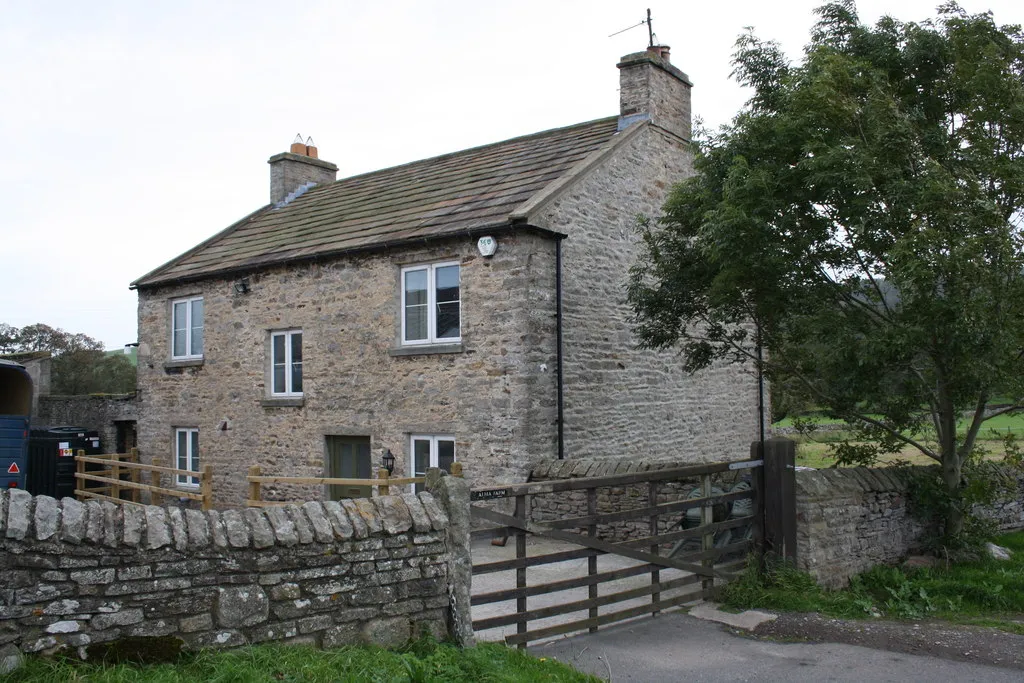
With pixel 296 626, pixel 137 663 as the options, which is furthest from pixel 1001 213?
pixel 137 663

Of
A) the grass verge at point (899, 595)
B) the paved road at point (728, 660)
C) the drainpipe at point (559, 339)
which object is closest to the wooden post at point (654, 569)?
the paved road at point (728, 660)

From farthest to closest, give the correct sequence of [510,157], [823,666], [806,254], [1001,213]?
[510,157]
[806,254]
[1001,213]
[823,666]

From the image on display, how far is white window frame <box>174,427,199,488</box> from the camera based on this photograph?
59.0ft

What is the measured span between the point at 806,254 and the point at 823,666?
502 centimetres

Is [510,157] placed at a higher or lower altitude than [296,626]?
higher

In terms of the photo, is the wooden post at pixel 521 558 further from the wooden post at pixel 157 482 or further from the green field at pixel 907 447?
the wooden post at pixel 157 482

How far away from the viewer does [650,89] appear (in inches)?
614

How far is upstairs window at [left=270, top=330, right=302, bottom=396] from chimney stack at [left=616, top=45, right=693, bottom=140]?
749cm

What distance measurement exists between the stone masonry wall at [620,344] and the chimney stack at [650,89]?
35 centimetres

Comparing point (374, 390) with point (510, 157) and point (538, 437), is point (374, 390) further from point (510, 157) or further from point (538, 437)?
point (510, 157)

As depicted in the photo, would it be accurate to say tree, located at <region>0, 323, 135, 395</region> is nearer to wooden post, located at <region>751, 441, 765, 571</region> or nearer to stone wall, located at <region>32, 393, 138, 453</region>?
stone wall, located at <region>32, 393, 138, 453</region>

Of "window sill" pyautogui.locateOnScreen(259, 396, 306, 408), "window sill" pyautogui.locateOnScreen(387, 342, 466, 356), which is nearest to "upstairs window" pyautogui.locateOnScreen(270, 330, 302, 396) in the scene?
"window sill" pyautogui.locateOnScreen(259, 396, 306, 408)

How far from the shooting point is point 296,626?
18.0 feet

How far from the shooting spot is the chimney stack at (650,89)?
1555 cm
